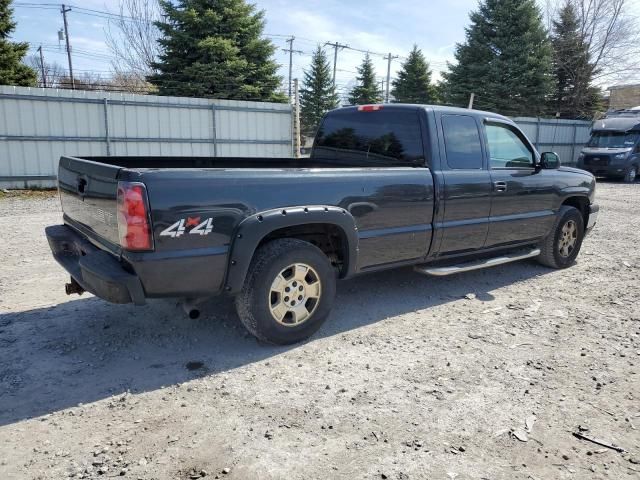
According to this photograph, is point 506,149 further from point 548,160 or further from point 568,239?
point 568,239

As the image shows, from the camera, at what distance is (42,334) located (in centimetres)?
402

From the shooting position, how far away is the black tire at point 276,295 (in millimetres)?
3648

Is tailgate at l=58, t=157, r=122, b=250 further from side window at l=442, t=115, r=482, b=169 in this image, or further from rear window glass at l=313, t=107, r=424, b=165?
side window at l=442, t=115, r=482, b=169

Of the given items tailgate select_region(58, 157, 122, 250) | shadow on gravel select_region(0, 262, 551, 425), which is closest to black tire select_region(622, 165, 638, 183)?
shadow on gravel select_region(0, 262, 551, 425)

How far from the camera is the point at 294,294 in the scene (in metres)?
3.89

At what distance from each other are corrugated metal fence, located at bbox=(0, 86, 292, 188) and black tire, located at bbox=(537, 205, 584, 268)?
445 inches

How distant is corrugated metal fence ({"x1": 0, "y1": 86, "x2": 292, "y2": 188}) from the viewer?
41.1ft

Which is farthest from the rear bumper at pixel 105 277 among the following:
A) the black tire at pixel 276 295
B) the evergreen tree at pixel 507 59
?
the evergreen tree at pixel 507 59

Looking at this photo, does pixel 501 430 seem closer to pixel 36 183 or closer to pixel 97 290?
pixel 97 290

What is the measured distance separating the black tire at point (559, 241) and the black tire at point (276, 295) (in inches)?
134

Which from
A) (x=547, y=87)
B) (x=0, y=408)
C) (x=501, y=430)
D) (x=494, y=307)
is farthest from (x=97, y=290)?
(x=547, y=87)

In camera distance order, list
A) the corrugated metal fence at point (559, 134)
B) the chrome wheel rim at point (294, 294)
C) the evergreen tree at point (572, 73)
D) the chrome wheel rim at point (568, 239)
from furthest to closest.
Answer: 1. the evergreen tree at point (572, 73)
2. the corrugated metal fence at point (559, 134)
3. the chrome wheel rim at point (568, 239)
4. the chrome wheel rim at point (294, 294)

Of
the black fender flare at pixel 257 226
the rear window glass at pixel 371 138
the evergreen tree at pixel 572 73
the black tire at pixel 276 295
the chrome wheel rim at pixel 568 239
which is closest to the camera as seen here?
the black fender flare at pixel 257 226

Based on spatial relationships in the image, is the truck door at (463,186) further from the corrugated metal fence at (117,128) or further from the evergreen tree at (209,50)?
the evergreen tree at (209,50)
